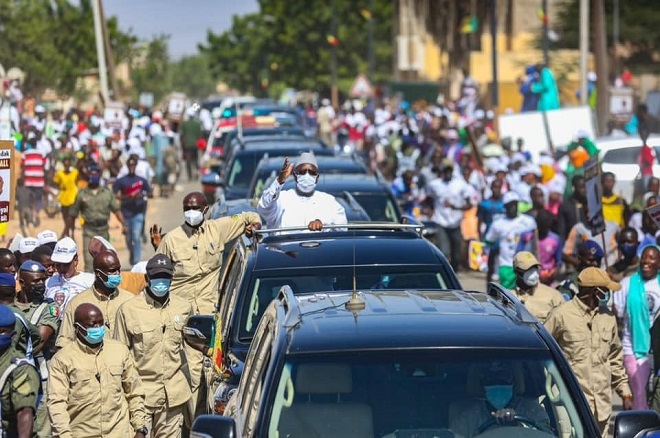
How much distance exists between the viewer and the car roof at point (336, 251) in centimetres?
915

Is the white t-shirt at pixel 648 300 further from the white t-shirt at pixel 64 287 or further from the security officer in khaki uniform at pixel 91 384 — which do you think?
the security officer in khaki uniform at pixel 91 384

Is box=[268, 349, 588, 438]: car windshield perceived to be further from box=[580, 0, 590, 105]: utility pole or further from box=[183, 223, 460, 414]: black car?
box=[580, 0, 590, 105]: utility pole

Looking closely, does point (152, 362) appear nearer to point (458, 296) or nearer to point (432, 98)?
point (458, 296)

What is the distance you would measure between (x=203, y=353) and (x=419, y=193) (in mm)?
14569

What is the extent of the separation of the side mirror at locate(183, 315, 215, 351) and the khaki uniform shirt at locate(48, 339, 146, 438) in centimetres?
52

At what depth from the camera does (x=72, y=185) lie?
22438 mm

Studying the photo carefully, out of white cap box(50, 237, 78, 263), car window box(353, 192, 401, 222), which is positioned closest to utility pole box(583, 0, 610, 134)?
car window box(353, 192, 401, 222)

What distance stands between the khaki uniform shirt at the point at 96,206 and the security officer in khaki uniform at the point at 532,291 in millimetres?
9472

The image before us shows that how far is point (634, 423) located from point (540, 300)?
15.5 feet

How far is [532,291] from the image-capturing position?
10562mm

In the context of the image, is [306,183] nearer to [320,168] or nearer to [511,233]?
[320,168]

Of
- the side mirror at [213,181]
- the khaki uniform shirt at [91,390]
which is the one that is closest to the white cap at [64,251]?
the khaki uniform shirt at [91,390]

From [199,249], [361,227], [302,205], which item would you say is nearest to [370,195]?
[302,205]

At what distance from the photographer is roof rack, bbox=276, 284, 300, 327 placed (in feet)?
20.1
